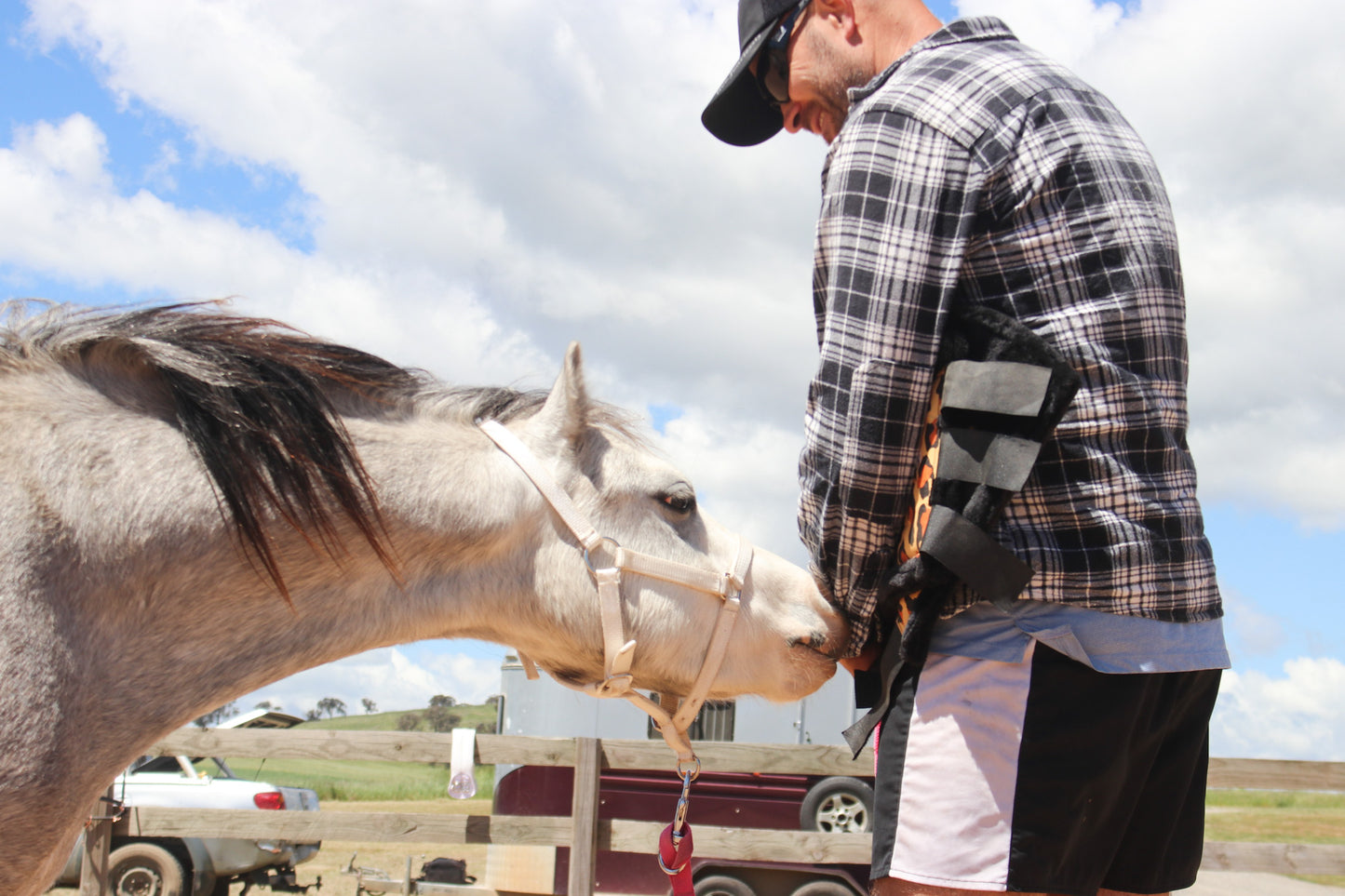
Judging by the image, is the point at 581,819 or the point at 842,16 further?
the point at 581,819

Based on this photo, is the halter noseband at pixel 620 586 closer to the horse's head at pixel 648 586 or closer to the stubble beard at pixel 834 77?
the horse's head at pixel 648 586

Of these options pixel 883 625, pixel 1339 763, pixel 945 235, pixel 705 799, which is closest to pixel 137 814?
pixel 705 799

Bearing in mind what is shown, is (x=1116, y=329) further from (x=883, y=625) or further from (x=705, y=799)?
(x=705, y=799)

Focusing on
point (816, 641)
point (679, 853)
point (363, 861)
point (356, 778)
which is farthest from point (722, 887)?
point (356, 778)

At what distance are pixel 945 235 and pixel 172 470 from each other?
1.36m

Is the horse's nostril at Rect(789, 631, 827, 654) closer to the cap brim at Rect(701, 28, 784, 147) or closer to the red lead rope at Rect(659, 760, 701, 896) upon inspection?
the red lead rope at Rect(659, 760, 701, 896)

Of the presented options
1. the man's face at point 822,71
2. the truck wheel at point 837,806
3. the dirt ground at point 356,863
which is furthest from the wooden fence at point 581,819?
the man's face at point 822,71

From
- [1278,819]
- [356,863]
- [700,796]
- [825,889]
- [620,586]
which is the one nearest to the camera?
[620,586]

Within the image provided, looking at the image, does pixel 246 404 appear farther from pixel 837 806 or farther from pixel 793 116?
pixel 837 806

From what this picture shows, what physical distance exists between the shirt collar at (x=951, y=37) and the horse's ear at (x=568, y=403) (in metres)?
0.79

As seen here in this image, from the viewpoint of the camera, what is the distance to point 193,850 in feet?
28.5

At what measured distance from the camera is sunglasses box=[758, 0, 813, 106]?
192 cm

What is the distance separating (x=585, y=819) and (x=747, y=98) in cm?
490

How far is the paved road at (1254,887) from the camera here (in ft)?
35.9
